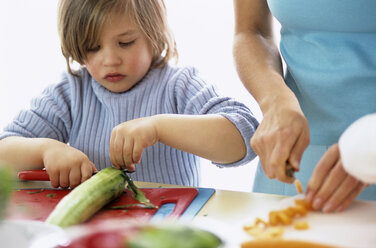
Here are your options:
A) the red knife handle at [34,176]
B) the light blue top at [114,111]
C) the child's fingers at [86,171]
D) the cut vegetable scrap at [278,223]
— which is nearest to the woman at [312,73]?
the cut vegetable scrap at [278,223]

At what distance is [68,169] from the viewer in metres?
1.12

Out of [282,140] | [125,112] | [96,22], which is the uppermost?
[96,22]

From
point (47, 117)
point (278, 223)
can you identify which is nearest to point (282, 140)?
point (278, 223)

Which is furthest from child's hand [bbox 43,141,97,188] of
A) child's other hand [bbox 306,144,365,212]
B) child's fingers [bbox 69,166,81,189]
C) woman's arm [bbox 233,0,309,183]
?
child's other hand [bbox 306,144,365,212]

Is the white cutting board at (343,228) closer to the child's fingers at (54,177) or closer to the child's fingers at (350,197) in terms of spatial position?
the child's fingers at (350,197)

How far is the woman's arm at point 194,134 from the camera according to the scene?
1.15m

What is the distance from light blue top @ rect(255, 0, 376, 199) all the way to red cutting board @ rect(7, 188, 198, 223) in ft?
1.12

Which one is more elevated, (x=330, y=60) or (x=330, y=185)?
(x=330, y=60)

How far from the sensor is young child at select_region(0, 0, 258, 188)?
3.89ft

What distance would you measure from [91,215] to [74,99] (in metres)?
0.69

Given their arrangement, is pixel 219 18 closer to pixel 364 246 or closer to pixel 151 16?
pixel 151 16

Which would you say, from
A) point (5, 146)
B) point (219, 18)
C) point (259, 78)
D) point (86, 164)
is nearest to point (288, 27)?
point (259, 78)

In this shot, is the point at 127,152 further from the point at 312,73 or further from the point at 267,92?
the point at 312,73

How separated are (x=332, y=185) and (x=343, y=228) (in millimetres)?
78
